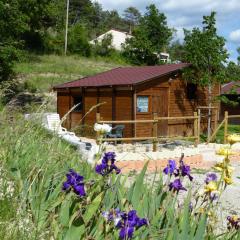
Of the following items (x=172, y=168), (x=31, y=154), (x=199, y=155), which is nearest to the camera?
(x=172, y=168)

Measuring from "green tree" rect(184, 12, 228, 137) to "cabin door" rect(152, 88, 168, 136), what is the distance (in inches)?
48.4

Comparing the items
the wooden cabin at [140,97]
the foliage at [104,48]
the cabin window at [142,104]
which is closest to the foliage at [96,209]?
the wooden cabin at [140,97]

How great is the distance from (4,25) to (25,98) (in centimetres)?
605

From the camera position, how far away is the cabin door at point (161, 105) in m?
17.8

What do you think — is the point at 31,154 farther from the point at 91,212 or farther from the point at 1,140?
the point at 91,212

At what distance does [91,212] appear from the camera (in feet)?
8.05

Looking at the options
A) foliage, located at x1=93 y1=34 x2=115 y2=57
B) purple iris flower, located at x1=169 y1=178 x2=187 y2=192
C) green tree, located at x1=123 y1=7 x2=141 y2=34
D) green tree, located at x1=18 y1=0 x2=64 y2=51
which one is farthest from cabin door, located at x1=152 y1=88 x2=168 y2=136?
green tree, located at x1=123 y1=7 x2=141 y2=34

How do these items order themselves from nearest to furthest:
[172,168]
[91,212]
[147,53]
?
[91,212] < [172,168] < [147,53]

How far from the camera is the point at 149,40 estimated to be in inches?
1806

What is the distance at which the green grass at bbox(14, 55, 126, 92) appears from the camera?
1247 inches

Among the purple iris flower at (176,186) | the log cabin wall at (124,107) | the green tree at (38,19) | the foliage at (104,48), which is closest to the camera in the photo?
the purple iris flower at (176,186)

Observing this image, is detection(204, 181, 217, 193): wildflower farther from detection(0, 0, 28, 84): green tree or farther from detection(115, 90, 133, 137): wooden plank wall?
detection(0, 0, 28, 84): green tree

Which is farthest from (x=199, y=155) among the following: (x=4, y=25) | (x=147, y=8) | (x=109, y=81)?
(x=147, y=8)

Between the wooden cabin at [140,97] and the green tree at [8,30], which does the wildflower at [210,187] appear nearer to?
the wooden cabin at [140,97]
